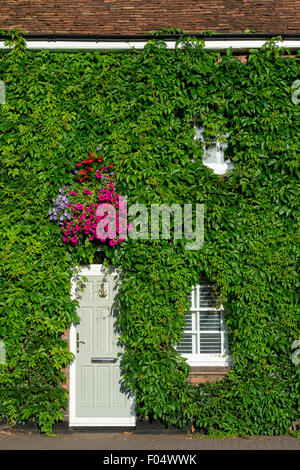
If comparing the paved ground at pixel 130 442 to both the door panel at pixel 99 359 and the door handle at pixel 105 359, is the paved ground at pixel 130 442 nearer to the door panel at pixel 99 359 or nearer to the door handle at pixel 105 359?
the door panel at pixel 99 359

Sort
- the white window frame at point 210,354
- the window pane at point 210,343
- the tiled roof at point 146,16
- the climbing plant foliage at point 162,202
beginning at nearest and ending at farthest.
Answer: the climbing plant foliage at point 162,202 → the white window frame at point 210,354 → the window pane at point 210,343 → the tiled roof at point 146,16

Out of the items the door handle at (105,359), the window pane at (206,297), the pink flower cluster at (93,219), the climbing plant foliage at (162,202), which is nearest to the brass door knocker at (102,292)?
the climbing plant foliage at (162,202)

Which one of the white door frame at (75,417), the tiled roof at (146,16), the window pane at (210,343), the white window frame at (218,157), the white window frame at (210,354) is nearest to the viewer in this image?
the white door frame at (75,417)

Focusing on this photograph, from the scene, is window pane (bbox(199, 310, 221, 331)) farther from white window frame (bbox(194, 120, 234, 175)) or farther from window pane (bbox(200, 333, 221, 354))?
white window frame (bbox(194, 120, 234, 175))

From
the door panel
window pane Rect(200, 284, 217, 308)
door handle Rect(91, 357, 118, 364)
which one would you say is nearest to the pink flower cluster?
the door panel

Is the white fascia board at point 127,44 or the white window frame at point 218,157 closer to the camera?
the white fascia board at point 127,44

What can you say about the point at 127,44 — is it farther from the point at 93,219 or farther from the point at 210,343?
the point at 210,343

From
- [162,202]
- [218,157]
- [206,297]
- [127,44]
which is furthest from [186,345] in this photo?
[127,44]
